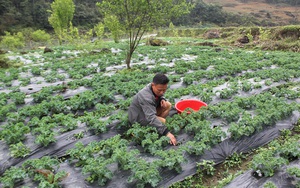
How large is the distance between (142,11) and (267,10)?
113639 mm

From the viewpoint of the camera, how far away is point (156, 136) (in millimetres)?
4613

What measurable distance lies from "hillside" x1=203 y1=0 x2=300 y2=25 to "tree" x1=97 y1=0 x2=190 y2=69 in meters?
88.0

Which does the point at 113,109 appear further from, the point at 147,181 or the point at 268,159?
the point at 268,159

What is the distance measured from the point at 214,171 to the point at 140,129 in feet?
5.63

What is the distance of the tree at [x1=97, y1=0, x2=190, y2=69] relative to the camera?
11.0m

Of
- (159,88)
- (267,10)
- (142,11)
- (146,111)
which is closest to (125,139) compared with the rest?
(146,111)

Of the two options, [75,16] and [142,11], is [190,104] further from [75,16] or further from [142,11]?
[75,16]

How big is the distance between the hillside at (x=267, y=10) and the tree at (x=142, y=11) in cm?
8801

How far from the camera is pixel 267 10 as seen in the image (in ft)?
340

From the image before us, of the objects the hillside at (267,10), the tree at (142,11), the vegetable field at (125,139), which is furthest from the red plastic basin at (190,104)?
the hillside at (267,10)

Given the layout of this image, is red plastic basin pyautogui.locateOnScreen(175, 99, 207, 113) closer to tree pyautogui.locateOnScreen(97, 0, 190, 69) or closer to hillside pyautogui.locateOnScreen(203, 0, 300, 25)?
tree pyautogui.locateOnScreen(97, 0, 190, 69)

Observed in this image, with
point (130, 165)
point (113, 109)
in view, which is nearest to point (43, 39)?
point (113, 109)

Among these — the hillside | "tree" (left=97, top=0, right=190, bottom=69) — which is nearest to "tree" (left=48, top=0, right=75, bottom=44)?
"tree" (left=97, top=0, right=190, bottom=69)

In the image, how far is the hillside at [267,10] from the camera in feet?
289
